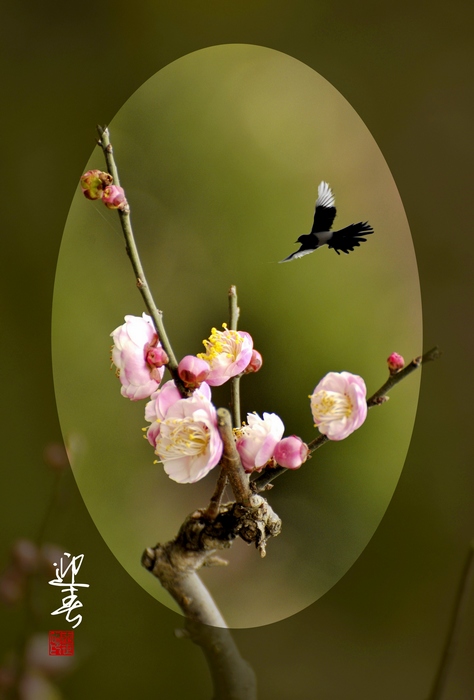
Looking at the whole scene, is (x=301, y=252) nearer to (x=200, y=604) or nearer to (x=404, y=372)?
(x=404, y=372)

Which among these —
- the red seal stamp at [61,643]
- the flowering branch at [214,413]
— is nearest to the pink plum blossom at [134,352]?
the flowering branch at [214,413]

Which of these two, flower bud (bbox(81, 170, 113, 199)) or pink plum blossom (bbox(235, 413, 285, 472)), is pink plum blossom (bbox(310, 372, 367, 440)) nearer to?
pink plum blossom (bbox(235, 413, 285, 472))

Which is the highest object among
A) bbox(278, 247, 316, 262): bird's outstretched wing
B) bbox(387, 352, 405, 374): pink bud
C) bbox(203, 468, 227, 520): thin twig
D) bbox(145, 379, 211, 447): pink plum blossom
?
bbox(278, 247, 316, 262): bird's outstretched wing

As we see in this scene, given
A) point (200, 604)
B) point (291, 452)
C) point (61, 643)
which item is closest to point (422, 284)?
point (291, 452)

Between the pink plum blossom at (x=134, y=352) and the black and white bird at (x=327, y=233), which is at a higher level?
the black and white bird at (x=327, y=233)

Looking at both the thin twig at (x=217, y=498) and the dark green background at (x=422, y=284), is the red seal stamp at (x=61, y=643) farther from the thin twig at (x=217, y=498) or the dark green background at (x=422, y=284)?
the thin twig at (x=217, y=498)

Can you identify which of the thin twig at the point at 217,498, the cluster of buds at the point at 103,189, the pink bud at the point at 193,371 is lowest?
the thin twig at the point at 217,498

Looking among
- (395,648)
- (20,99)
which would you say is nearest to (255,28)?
(20,99)

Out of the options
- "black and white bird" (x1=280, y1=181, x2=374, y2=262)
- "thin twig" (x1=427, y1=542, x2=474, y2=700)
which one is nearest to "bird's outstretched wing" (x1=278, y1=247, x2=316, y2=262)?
"black and white bird" (x1=280, y1=181, x2=374, y2=262)

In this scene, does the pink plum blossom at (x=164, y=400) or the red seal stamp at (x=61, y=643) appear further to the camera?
the red seal stamp at (x=61, y=643)
